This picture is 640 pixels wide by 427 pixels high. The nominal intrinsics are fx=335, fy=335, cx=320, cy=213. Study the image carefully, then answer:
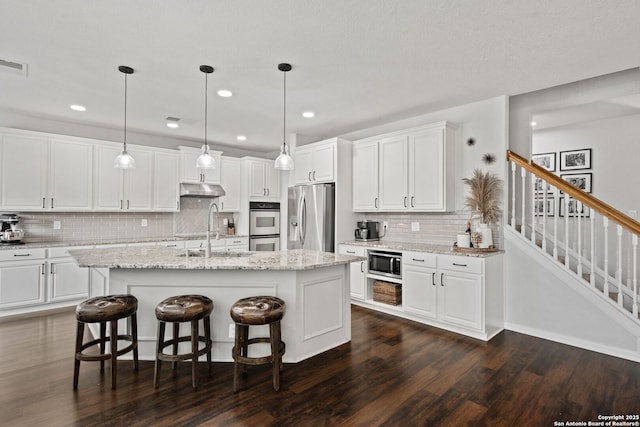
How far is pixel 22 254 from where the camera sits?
4191 millimetres

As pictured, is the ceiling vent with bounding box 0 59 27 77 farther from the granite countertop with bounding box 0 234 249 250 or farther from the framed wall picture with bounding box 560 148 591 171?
the framed wall picture with bounding box 560 148 591 171

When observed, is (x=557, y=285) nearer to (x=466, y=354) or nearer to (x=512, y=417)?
(x=466, y=354)

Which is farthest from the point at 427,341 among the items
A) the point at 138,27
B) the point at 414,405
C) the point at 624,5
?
the point at 138,27

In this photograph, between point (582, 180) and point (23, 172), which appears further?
point (582, 180)

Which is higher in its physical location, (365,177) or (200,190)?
(365,177)

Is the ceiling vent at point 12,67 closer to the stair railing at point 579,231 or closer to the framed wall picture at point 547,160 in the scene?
the stair railing at point 579,231

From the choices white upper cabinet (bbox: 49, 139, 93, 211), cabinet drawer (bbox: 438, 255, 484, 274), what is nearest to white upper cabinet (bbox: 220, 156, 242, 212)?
white upper cabinet (bbox: 49, 139, 93, 211)

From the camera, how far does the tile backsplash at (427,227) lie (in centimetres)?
424

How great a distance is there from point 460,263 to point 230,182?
431 cm

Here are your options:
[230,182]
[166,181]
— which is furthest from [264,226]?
[166,181]

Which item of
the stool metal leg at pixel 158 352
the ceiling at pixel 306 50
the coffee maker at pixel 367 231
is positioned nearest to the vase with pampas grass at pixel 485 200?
the ceiling at pixel 306 50

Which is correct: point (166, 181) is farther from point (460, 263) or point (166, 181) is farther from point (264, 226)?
point (460, 263)

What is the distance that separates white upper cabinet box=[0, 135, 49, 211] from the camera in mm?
4281

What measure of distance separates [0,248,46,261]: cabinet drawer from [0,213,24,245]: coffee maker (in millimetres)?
232
